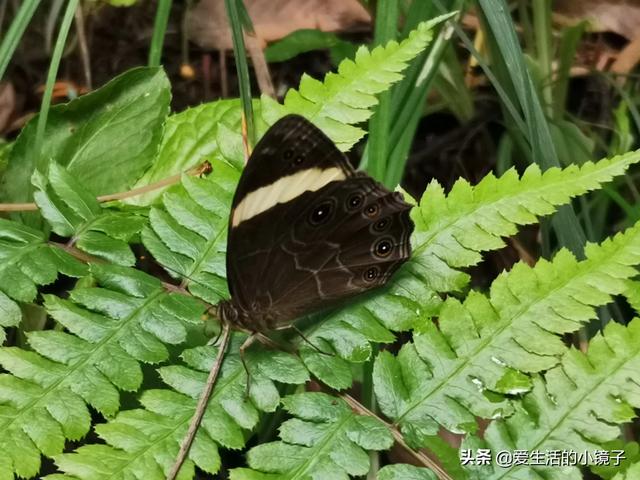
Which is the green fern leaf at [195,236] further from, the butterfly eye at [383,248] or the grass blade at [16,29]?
the grass blade at [16,29]

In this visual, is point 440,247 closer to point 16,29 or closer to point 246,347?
point 246,347

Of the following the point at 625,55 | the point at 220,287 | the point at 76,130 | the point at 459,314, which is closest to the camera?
the point at 459,314

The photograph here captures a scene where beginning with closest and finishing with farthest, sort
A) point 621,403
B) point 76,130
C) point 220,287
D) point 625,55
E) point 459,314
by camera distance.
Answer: point 621,403 < point 459,314 < point 220,287 < point 76,130 < point 625,55

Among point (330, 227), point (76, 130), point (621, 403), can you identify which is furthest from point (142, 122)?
point (621, 403)

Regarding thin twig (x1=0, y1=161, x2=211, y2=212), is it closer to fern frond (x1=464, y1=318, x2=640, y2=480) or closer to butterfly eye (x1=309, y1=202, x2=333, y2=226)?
butterfly eye (x1=309, y1=202, x2=333, y2=226)

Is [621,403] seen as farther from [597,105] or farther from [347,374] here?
[597,105]

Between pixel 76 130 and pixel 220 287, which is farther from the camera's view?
pixel 76 130
